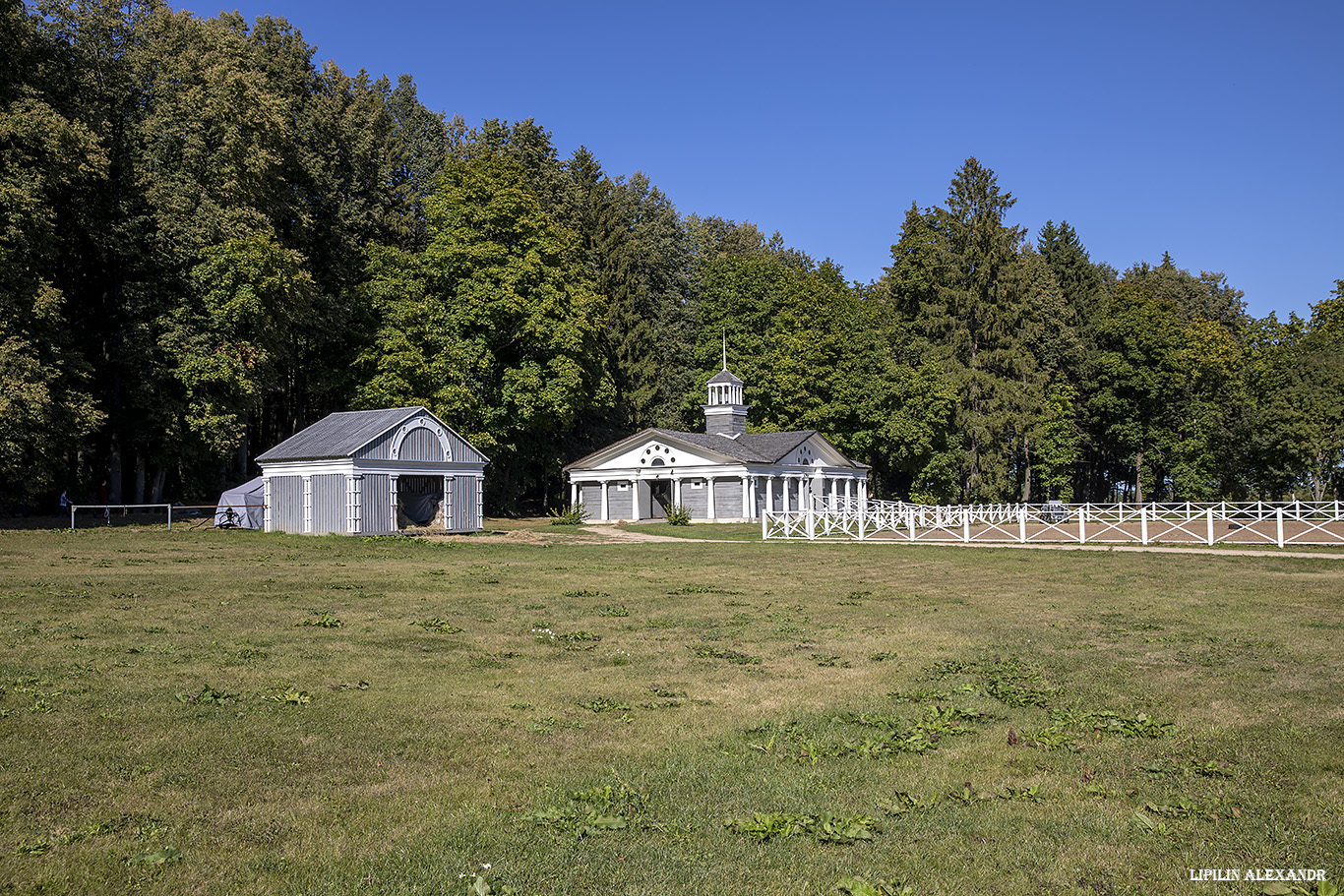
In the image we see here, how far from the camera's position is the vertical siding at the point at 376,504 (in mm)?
38500

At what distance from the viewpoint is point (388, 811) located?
6766mm

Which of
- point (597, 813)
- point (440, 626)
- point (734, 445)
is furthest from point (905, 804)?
point (734, 445)

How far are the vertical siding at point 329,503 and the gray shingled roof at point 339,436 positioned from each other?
3.11ft

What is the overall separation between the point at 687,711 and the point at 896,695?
2.30m

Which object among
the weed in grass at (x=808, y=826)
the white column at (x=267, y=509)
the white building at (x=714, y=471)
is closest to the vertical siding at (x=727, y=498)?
the white building at (x=714, y=471)

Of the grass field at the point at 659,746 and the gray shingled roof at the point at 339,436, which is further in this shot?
the gray shingled roof at the point at 339,436

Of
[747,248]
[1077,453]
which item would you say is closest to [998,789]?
[1077,453]

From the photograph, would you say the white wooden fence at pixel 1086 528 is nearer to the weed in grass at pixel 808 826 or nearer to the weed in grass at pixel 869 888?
the weed in grass at pixel 808 826

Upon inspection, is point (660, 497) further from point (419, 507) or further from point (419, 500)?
point (419, 507)

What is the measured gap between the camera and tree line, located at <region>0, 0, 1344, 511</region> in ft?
140

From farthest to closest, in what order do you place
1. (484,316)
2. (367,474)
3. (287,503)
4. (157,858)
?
1. (484,316)
2. (287,503)
3. (367,474)
4. (157,858)

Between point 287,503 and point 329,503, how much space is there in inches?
101

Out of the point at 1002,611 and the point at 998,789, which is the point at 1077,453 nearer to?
the point at 1002,611

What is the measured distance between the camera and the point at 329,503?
3872 centimetres
